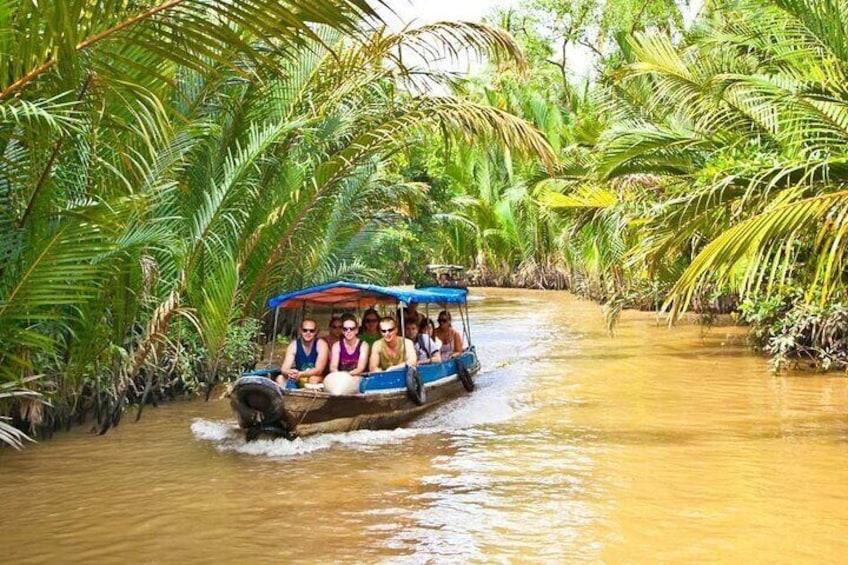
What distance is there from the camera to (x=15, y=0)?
435 cm

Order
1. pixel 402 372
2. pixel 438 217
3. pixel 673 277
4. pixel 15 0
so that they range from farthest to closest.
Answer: pixel 438 217, pixel 673 277, pixel 402 372, pixel 15 0

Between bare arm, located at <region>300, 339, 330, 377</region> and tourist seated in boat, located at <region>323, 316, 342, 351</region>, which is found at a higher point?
tourist seated in boat, located at <region>323, 316, 342, 351</region>

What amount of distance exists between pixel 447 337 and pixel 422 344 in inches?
56.6

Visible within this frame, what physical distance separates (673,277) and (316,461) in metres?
9.37

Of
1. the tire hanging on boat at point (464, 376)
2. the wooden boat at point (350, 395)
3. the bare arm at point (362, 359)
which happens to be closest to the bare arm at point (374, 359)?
the bare arm at point (362, 359)

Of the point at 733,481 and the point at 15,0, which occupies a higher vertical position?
the point at 15,0

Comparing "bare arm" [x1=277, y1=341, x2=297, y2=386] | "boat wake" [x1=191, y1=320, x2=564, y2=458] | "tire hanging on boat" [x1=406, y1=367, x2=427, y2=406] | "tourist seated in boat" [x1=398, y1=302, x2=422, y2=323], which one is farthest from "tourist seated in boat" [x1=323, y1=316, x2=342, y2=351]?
"tourist seated in boat" [x1=398, y1=302, x2=422, y2=323]

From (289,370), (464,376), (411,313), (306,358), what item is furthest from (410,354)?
(464,376)

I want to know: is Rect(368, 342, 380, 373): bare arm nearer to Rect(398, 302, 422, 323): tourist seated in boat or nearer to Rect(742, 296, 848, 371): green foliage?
Rect(398, 302, 422, 323): tourist seated in boat

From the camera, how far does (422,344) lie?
13672 millimetres

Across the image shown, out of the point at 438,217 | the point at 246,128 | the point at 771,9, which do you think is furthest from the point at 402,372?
the point at 438,217

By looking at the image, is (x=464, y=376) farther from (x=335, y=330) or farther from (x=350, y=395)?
(x=350, y=395)

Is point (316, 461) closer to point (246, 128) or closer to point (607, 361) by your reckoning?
point (246, 128)

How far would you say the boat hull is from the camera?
31.7ft
